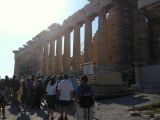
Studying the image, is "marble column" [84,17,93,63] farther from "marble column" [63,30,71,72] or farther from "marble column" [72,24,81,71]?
"marble column" [63,30,71,72]

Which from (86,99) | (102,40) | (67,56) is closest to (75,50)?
(67,56)

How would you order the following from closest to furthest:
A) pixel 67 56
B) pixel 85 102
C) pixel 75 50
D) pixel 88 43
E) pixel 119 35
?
pixel 85 102
pixel 119 35
pixel 88 43
pixel 75 50
pixel 67 56

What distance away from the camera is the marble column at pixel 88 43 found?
30.4 metres

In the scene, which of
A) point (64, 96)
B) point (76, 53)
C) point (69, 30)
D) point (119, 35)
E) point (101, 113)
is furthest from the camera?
point (69, 30)

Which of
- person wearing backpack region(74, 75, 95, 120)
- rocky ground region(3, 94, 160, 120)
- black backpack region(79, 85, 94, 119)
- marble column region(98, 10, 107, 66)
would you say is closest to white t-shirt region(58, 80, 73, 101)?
rocky ground region(3, 94, 160, 120)

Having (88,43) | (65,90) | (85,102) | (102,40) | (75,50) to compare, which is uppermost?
(88,43)

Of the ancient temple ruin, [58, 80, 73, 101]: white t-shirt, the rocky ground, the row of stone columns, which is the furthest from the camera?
the row of stone columns

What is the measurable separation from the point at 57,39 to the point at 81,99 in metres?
37.0

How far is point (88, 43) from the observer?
30703 mm

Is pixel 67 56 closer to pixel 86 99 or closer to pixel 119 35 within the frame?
pixel 119 35

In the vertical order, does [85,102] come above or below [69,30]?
below

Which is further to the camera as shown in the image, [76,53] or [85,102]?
[76,53]

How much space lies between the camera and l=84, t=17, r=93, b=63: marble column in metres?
30.4

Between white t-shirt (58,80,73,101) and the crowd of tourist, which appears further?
white t-shirt (58,80,73,101)
